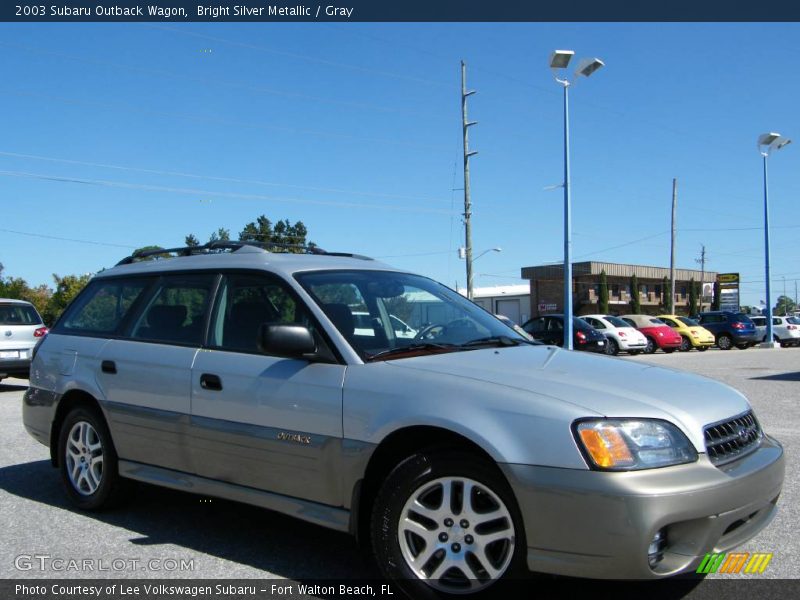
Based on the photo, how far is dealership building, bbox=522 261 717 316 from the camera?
65.7m

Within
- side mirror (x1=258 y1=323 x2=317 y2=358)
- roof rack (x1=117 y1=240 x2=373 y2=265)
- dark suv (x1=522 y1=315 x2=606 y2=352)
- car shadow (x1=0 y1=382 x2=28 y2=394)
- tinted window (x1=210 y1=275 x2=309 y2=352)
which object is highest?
roof rack (x1=117 y1=240 x2=373 y2=265)

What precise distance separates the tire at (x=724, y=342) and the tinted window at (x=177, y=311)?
106 feet

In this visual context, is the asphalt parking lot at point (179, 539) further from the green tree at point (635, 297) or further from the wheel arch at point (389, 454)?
the green tree at point (635, 297)

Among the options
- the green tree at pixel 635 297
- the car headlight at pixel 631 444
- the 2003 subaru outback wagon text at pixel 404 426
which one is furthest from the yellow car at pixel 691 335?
the green tree at pixel 635 297

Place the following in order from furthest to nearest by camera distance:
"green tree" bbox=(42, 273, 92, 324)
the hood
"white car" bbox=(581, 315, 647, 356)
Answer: "green tree" bbox=(42, 273, 92, 324)
"white car" bbox=(581, 315, 647, 356)
the hood

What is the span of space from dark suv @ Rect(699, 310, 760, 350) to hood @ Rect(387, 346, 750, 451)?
31.6 meters

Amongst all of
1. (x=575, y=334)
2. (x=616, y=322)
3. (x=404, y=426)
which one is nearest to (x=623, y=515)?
(x=404, y=426)

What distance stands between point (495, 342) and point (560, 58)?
20.4 metres

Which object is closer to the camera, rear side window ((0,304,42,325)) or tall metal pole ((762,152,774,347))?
rear side window ((0,304,42,325))

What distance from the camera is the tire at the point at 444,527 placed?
314cm

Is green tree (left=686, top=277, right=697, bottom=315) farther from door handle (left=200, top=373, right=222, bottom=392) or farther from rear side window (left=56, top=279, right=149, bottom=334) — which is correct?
door handle (left=200, top=373, right=222, bottom=392)

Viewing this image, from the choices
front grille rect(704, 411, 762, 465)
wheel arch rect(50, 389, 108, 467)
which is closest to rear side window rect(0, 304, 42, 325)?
wheel arch rect(50, 389, 108, 467)

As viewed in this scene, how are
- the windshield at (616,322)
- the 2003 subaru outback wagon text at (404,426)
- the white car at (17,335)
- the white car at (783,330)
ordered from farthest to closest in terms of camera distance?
the white car at (783,330)
the windshield at (616,322)
the white car at (17,335)
the 2003 subaru outback wagon text at (404,426)

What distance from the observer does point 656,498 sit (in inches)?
114
